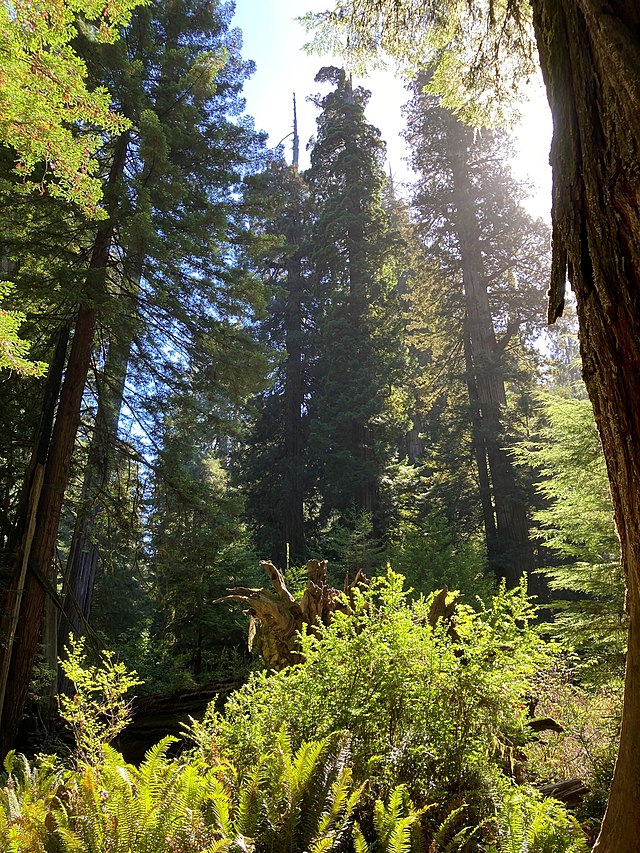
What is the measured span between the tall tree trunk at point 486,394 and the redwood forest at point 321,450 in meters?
0.10

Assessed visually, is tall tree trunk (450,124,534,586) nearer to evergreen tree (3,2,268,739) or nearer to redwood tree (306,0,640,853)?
evergreen tree (3,2,268,739)

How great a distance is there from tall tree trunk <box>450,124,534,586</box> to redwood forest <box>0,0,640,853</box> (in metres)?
0.10

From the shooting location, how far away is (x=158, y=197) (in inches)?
299

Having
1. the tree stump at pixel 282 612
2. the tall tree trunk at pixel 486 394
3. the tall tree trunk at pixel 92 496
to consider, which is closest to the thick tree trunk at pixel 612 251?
the tree stump at pixel 282 612

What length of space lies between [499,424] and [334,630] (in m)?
12.6

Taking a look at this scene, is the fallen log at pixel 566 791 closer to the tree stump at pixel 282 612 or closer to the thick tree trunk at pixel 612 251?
the thick tree trunk at pixel 612 251

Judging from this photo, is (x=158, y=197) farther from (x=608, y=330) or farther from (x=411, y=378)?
(x=411, y=378)

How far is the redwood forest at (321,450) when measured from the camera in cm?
207

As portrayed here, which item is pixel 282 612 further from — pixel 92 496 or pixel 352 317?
pixel 352 317

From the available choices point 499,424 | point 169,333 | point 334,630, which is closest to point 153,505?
point 169,333

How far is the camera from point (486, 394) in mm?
15398

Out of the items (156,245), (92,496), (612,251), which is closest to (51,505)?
(92,496)

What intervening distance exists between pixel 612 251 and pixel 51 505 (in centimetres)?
682

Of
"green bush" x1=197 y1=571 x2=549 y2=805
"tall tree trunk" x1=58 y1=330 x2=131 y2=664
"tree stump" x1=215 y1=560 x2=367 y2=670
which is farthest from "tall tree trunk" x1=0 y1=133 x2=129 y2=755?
"green bush" x1=197 y1=571 x2=549 y2=805
